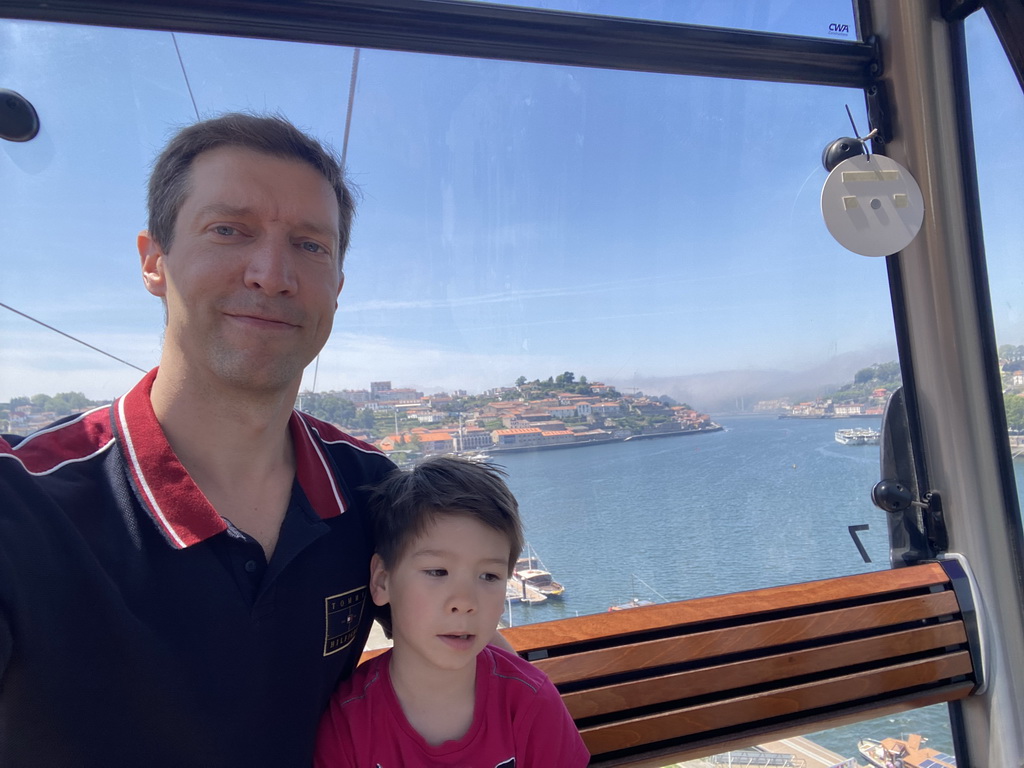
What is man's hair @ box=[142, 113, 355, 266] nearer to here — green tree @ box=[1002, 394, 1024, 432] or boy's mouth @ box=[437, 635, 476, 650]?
boy's mouth @ box=[437, 635, 476, 650]

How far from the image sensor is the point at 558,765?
46.6 inches

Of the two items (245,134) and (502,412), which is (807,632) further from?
(245,134)

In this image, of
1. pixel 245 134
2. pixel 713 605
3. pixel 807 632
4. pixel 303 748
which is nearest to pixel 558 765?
pixel 303 748

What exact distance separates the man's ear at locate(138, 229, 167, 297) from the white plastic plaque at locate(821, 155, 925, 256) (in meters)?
1.92

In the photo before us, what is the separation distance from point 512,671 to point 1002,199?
225 centimetres

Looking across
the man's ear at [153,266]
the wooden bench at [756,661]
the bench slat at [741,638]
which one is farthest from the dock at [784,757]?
the man's ear at [153,266]

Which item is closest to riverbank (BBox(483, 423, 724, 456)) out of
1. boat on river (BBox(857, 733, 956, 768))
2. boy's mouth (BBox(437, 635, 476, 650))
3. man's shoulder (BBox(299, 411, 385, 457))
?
man's shoulder (BBox(299, 411, 385, 457))

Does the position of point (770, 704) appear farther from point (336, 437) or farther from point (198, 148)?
point (198, 148)

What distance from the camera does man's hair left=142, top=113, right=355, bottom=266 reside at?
1.15 meters

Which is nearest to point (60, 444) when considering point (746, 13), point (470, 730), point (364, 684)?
point (364, 684)

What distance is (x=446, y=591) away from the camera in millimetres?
1180

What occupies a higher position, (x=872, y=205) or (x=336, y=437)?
(x=872, y=205)

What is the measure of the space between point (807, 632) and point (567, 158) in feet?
5.24

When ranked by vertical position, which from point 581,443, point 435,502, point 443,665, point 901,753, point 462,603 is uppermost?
point 581,443
